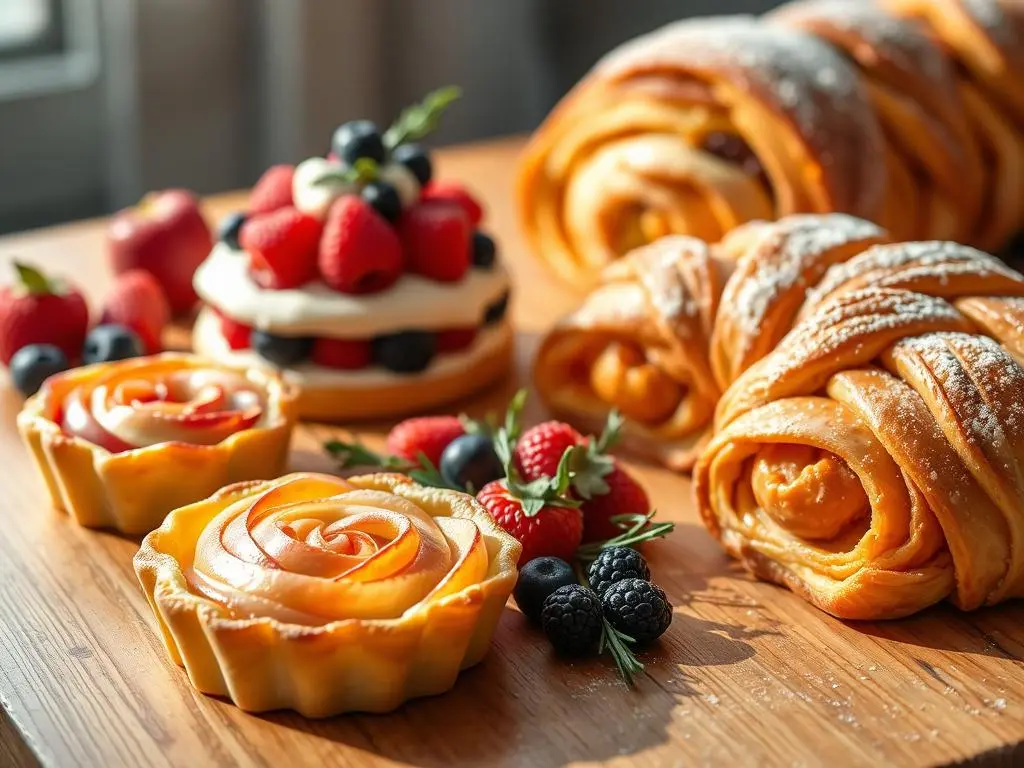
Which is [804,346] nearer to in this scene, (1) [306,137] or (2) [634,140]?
(2) [634,140]

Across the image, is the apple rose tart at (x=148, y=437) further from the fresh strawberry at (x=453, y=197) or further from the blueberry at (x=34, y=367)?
the fresh strawberry at (x=453, y=197)

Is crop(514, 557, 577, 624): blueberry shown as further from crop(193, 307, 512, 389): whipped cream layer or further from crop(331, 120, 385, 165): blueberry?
crop(331, 120, 385, 165): blueberry

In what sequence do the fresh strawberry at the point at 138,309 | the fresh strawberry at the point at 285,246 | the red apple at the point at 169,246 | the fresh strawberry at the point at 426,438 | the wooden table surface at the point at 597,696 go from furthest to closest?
the red apple at the point at 169,246, the fresh strawberry at the point at 138,309, the fresh strawberry at the point at 285,246, the fresh strawberry at the point at 426,438, the wooden table surface at the point at 597,696

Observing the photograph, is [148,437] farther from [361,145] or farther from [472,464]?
[361,145]

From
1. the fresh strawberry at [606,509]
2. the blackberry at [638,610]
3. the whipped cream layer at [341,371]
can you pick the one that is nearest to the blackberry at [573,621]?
the blackberry at [638,610]

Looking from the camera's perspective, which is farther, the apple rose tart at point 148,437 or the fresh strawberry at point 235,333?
the fresh strawberry at point 235,333

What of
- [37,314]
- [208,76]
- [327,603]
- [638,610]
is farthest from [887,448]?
[208,76]
